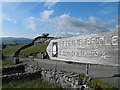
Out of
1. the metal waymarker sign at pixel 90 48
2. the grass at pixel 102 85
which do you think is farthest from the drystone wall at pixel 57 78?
the metal waymarker sign at pixel 90 48

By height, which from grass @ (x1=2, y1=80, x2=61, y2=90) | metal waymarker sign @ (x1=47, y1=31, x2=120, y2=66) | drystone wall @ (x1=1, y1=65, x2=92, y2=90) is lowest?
grass @ (x1=2, y1=80, x2=61, y2=90)

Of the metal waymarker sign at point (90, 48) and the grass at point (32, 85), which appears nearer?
the metal waymarker sign at point (90, 48)

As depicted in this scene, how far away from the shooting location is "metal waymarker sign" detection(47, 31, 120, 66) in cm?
627

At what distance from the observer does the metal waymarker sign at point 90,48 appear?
20.6ft

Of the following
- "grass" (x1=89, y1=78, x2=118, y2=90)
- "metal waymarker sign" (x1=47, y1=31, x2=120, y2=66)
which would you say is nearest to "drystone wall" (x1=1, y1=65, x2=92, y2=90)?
"grass" (x1=89, y1=78, x2=118, y2=90)

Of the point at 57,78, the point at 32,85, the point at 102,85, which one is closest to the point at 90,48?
the point at 102,85

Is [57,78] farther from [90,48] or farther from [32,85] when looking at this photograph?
[90,48]

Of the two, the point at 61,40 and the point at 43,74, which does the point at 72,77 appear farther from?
the point at 43,74

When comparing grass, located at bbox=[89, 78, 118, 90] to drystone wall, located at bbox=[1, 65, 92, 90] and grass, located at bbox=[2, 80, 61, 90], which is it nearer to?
drystone wall, located at bbox=[1, 65, 92, 90]

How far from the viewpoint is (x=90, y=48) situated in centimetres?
730

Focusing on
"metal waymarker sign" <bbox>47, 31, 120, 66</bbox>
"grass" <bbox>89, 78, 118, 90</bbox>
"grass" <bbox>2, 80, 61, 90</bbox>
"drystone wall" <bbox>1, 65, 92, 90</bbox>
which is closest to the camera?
"metal waymarker sign" <bbox>47, 31, 120, 66</bbox>

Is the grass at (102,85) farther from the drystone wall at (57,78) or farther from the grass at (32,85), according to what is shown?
the grass at (32,85)

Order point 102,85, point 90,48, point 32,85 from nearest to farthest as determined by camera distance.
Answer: point 90,48, point 102,85, point 32,85

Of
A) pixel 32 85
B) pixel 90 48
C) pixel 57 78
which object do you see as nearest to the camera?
pixel 90 48
